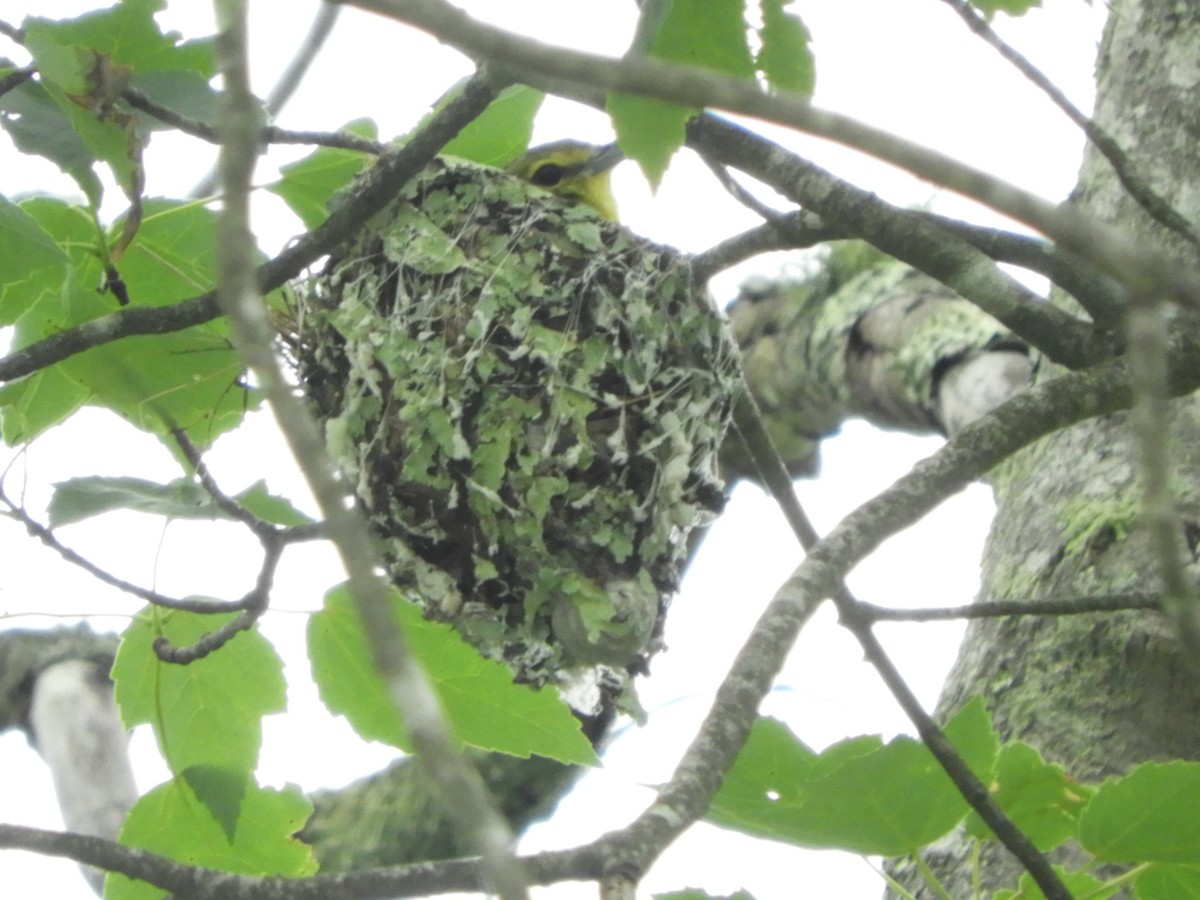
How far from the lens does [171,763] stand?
222cm

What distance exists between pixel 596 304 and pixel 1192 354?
945 millimetres

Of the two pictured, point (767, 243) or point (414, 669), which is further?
point (767, 243)

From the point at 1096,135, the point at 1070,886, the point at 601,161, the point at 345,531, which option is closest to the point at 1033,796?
the point at 1070,886

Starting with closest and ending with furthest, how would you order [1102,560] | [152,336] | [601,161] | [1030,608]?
[1030,608], [152,336], [1102,560], [601,161]

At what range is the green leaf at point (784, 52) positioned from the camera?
1.55 m

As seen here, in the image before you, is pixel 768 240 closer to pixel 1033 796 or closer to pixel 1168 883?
pixel 1033 796

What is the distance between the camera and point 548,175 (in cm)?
341

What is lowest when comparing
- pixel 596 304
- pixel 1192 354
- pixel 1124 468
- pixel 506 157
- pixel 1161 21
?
pixel 1192 354

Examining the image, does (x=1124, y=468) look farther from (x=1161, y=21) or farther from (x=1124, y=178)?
(x=1161, y=21)

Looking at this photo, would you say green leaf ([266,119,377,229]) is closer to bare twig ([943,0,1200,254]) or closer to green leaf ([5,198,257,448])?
green leaf ([5,198,257,448])

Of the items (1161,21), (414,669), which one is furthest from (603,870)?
(1161,21)

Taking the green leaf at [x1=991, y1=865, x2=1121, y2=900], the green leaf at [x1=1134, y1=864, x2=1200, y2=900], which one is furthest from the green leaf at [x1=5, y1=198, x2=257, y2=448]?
the green leaf at [x1=1134, y1=864, x2=1200, y2=900]

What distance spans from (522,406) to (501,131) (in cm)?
65

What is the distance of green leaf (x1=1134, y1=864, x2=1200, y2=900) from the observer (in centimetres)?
166
